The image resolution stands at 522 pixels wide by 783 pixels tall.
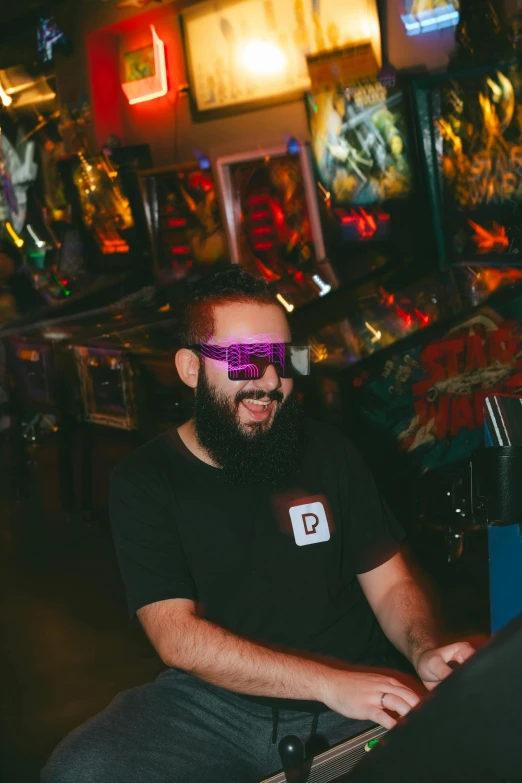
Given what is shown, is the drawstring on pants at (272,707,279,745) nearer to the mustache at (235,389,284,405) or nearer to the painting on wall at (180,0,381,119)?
the mustache at (235,389,284,405)

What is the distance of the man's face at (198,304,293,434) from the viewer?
1.65 m

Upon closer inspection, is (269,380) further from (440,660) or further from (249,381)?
(440,660)

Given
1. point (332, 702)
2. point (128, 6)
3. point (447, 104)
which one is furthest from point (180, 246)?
point (332, 702)

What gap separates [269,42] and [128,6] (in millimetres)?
1571

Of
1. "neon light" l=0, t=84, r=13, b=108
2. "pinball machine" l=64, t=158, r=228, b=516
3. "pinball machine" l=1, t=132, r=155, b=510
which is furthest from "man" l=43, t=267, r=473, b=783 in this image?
"neon light" l=0, t=84, r=13, b=108

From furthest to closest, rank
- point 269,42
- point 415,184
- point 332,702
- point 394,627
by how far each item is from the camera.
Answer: point 269,42 → point 415,184 → point 394,627 → point 332,702

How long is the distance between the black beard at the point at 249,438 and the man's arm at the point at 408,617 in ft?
1.02

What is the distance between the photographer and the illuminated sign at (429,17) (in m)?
3.57

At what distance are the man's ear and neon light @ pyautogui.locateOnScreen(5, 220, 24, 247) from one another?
6097 millimetres

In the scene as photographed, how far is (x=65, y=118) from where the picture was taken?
645cm

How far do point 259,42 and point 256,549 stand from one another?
383 centimetres

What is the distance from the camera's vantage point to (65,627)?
323 cm

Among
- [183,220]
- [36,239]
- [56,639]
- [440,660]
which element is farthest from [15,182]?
[440,660]

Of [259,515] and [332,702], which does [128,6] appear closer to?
[259,515]
